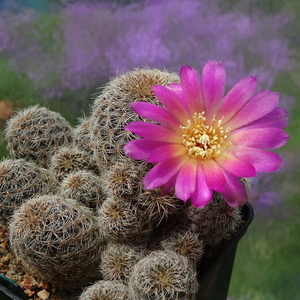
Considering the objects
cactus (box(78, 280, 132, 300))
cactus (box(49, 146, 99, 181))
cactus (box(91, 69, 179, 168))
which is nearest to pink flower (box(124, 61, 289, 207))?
cactus (box(91, 69, 179, 168))

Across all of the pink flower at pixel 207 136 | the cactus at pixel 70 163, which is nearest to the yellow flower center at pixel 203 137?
the pink flower at pixel 207 136

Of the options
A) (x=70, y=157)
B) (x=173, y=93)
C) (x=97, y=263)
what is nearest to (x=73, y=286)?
(x=97, y=263)

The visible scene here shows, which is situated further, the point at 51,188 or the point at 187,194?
the point at 51,188

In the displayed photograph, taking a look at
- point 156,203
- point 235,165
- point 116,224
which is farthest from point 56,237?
point 235,165

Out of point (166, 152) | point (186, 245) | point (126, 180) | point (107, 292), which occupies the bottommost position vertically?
point (107, 292)

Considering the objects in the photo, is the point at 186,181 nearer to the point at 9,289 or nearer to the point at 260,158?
the point at 260,158

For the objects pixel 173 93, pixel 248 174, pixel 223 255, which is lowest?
pixel 223 255

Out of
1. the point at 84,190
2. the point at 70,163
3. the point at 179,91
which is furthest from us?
the point at 70,163

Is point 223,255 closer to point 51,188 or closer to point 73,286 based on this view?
point 73,286
